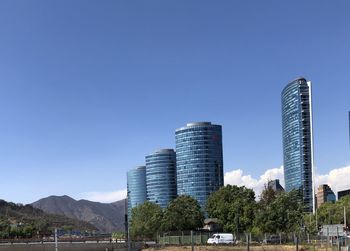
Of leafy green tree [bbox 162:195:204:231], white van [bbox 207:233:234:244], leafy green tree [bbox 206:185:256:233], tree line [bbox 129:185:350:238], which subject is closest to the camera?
white van [bbox 207:233:234:244]

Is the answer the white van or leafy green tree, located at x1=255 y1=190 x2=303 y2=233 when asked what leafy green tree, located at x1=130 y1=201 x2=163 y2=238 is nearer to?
leafy green tree, located at x1=255 y1=190 x2=303 y2=233

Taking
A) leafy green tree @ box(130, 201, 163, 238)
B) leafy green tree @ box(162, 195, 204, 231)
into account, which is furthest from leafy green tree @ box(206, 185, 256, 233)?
leafy green tree @ box(130, 201, 163, 238)

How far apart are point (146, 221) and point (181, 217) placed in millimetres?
11067

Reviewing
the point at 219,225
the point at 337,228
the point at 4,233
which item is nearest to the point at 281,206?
→ the point at 219,225

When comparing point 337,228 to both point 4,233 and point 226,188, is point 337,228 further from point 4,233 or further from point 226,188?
point 4,233

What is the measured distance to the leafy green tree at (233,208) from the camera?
4382 inches

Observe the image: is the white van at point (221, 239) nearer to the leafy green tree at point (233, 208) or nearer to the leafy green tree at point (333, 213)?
the leafy green tree at point (233, 208)

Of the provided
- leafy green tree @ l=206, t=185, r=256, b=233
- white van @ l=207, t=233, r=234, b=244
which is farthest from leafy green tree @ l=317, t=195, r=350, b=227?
white van @ l=207, t=233, r=234, b=244

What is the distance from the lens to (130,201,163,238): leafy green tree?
401ft

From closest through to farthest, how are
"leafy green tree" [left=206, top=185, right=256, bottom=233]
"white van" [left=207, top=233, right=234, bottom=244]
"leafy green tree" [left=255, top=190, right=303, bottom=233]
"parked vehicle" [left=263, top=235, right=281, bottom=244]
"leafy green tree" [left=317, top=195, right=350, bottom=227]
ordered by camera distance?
"parked vehicle" [left=263, top=235, right=281, bottom=244]
"white van" [left=207, top=233, right=234, bottom=244]
"leafy green tree" [left=255, top=190, right=303, bottom=233]
"leafy green tree" [left=206, top=185, right=256, bottom=233]
"leafy green tree" [left=317, top=195, right=350, bottom=227]

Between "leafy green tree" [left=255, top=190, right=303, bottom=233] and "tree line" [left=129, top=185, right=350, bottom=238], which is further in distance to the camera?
"tree line" [left=129, top=185, right=350, bottom=238]

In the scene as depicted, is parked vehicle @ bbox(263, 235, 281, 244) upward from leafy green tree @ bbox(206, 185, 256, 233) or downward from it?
downward

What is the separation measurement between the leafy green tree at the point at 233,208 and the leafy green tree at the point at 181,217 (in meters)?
4.80

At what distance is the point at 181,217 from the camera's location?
120 metres
